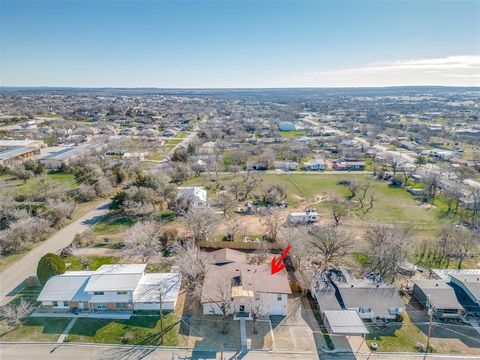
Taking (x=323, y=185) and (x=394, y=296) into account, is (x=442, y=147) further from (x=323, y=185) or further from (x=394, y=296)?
(x=394, y=296)

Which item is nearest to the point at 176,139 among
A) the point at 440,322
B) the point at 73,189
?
the point at 73,189

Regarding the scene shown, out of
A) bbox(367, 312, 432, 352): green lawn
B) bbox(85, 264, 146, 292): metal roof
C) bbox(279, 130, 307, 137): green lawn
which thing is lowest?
bbox(367, 312, 432, 352): green lawn

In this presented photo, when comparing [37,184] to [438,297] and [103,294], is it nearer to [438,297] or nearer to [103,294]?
[103,294]

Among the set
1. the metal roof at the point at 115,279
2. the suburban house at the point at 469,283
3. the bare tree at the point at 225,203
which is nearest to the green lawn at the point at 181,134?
the bare tree at the point at 225,203

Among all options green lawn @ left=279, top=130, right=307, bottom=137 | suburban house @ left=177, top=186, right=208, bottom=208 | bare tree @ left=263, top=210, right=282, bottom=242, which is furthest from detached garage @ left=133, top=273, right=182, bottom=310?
green lawn @ left=279, top=130, right=307, bottom=137

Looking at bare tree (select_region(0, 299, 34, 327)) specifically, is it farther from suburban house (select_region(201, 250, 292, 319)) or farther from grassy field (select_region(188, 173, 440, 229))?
grassy field (select_region(188, 173, 440, 229))

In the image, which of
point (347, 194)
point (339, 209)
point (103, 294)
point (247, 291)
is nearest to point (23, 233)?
point (103, 294)

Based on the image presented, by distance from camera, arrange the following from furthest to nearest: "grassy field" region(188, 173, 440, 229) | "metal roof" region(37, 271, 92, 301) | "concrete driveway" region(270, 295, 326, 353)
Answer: "grassy field" region(188, 173, 440, 229) → "metal roof" region(37, 271, 92, 301) → "concrete driveway" region(270, 295, 326, 353)

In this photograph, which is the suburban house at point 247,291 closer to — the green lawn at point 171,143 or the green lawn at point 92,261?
the green lawn at point 92,261

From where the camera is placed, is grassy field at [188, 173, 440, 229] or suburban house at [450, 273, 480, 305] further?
grassy field at [188, 173, 440, 229]
